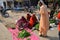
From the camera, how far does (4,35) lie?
12.4m

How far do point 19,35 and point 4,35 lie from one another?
932 mm

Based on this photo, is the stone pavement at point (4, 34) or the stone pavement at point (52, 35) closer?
the stone pavement at point (52, 35)

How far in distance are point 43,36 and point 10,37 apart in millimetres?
1628

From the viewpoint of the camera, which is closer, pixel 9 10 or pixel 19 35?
pixel 19 35

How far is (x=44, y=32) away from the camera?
11.4 metres

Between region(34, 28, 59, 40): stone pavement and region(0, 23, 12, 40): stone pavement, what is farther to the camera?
region(0, 23, 12, 40): stone pavement

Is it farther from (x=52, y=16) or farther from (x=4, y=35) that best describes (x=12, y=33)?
(x=52, y=16)

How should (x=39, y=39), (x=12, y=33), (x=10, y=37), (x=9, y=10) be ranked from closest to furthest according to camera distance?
(x=39, y=39) → (x=10, y=37) → (x=12, y=33) → (x=9, y=10)

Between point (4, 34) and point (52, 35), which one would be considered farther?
point (4, 34)

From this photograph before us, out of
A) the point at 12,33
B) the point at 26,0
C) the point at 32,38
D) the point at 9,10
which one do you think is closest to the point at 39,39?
the point at 32,38

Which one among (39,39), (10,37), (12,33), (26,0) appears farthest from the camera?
(26,0)

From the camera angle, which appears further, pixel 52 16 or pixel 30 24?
pixel 52 16

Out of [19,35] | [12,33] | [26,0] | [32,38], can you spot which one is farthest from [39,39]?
[26,0]

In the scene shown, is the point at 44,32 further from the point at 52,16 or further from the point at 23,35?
the point at 52,16
